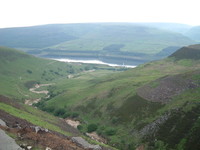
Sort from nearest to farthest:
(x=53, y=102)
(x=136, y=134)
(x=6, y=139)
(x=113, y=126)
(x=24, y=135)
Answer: (x=6, y=139) → (x=24, y=135) → (x=136, y=134) → (x=113, y=126) → (x=53, y=102)

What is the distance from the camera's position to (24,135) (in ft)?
113

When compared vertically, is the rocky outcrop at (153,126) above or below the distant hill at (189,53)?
below

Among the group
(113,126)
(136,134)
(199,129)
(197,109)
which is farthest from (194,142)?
(113,126)

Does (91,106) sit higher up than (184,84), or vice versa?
(184,84)

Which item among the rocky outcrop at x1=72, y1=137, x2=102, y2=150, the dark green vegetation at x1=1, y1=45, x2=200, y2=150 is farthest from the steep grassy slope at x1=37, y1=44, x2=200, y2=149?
the rocky outcrop at x1=72, y1=137, x2=102, y2=150

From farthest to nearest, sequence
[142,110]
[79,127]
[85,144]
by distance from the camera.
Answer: [79,127]
[142,110]
[85,144]

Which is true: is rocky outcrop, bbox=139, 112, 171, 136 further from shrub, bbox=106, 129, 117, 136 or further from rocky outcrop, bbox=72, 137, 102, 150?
rocky outcrop, bbox=72, 137, 102, 150

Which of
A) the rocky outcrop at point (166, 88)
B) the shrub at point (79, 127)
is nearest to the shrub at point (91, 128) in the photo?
the shrub at point (79, 127)

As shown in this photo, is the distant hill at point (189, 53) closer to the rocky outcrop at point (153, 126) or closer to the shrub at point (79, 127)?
the rocky outcrop at point (153, 126)

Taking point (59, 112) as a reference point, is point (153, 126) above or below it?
above

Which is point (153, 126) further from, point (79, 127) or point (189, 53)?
point (189, 53)

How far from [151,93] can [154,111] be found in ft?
36.1

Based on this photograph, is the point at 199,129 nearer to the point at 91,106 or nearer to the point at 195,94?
the point at 195,94

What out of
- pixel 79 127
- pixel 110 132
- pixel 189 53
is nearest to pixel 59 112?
pixel 79 127
